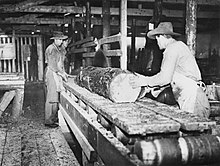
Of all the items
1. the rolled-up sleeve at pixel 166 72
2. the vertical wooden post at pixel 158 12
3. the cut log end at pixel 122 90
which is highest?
the vertical wooden post at pixel 158 12

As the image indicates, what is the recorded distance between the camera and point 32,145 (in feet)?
19.2

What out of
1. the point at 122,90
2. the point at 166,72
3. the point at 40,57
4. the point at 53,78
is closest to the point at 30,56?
the point at 40,57

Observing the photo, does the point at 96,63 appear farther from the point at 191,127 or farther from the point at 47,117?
the point at 191,127

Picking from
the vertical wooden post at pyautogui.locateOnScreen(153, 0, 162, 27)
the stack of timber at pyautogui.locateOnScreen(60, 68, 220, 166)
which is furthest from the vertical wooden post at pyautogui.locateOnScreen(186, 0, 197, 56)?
the vertical wooden post at pyautogui.locateOnScreen(153, 0, 162, 27)

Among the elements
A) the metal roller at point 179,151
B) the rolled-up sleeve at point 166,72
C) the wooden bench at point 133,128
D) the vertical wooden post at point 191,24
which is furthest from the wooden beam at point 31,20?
the metal roller at point 179,151

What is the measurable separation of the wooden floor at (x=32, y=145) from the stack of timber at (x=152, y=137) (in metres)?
1.54

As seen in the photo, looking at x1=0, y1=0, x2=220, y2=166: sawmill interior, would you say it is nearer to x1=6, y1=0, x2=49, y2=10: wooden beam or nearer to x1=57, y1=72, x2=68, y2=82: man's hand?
x1=6, y1=0, x2=49, y2=10: wooden beam

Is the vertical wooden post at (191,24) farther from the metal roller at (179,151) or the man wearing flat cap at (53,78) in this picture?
the man wearing flat cap at (53,78)

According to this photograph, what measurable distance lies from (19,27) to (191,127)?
1176cm

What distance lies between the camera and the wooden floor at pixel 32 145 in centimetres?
498

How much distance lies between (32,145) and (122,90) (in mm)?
2767

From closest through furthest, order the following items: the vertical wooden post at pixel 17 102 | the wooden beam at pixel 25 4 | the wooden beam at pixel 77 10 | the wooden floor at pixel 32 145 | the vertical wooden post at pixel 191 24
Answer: the vertical wooden post at pixel 191 24, the wooden floor at pixel 32 145, the vertical wooden post at pixel 17 102, the wooden beam at pixel 25 4, the wooden beam at pixel 77 10

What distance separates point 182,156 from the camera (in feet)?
8.21

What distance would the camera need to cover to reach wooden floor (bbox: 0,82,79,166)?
4977mm
